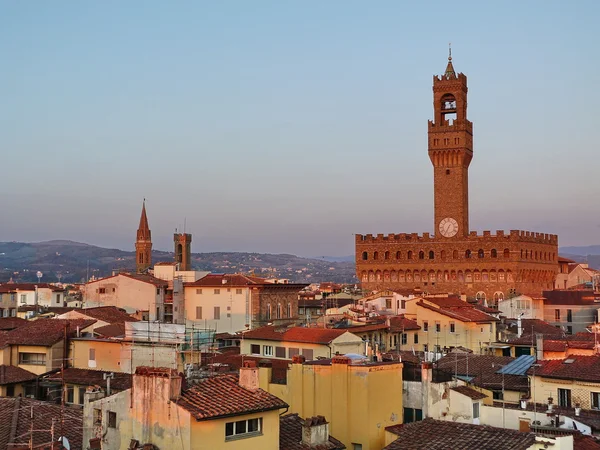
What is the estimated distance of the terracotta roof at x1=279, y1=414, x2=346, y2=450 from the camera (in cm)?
1471

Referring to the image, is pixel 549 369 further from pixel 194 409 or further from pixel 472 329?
pixel 472 329

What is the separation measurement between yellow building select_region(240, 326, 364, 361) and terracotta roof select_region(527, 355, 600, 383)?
6.72 metres

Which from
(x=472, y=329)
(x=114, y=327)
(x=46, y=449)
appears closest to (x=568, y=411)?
(x=46, y=449)

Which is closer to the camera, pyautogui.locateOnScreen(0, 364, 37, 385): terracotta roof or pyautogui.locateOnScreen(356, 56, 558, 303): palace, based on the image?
pyautogui.locateOnScreen(0, 364, 37, 385): terracotta roof

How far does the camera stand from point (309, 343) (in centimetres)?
2791

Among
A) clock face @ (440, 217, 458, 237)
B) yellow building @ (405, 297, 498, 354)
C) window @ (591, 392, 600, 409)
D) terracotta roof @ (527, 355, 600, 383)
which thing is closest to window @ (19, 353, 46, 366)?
terracotta roof @ (527, 355, 600, 383)

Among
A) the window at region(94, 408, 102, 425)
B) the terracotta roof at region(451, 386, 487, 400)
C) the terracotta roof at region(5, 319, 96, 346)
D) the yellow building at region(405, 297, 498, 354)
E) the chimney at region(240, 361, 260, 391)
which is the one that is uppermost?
the chimney at region(240, 361, 260, 391)

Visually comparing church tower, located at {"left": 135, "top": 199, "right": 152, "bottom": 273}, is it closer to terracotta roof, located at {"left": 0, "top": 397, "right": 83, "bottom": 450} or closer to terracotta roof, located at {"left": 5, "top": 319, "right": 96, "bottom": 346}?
terracotta roof, located at {"left": 5, "top": 319, "right": 96, "bottom": 346}

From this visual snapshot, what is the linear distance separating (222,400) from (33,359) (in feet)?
48.3

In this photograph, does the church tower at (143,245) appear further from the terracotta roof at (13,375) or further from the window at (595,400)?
the window at (595,400)

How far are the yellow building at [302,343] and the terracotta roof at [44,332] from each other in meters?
5.79

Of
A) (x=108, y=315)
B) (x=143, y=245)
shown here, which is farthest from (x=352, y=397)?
(x=143, y=245)

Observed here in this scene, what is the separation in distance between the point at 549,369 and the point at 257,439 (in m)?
9.57

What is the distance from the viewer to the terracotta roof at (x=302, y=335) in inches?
1086
